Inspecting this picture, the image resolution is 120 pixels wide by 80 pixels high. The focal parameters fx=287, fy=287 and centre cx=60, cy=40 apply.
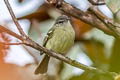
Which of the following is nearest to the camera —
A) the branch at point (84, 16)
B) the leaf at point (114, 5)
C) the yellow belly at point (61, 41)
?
the leaf at point (114, 5)

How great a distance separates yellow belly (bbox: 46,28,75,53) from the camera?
3.17m

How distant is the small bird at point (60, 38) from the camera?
3199 mm

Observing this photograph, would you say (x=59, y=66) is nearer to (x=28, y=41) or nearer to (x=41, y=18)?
(x=41, y=18)

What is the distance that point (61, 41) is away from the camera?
335 centimetres

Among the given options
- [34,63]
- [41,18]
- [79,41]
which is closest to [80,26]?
[79,41]

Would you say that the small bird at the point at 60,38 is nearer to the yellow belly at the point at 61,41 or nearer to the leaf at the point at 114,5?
the yellow belly at the point at 61,41

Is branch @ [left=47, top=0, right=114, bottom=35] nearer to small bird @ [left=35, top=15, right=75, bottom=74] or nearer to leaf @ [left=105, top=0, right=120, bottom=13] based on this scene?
leaf @ [left=105, top=0, right=120, bottom=13]

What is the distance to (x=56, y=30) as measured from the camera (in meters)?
3.57

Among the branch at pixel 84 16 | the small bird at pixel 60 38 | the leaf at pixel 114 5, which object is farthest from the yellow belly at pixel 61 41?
the leaf at pixel 114 5

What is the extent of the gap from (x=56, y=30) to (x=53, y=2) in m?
2.05

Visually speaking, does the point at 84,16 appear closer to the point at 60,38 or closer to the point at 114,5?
the point at 114,5

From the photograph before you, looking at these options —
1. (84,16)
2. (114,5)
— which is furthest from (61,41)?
(114,5)

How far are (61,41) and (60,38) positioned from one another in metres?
0.07

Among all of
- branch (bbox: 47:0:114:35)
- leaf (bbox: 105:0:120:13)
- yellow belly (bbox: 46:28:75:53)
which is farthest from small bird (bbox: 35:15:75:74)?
leaf (bbox: 105:0:120:13)
